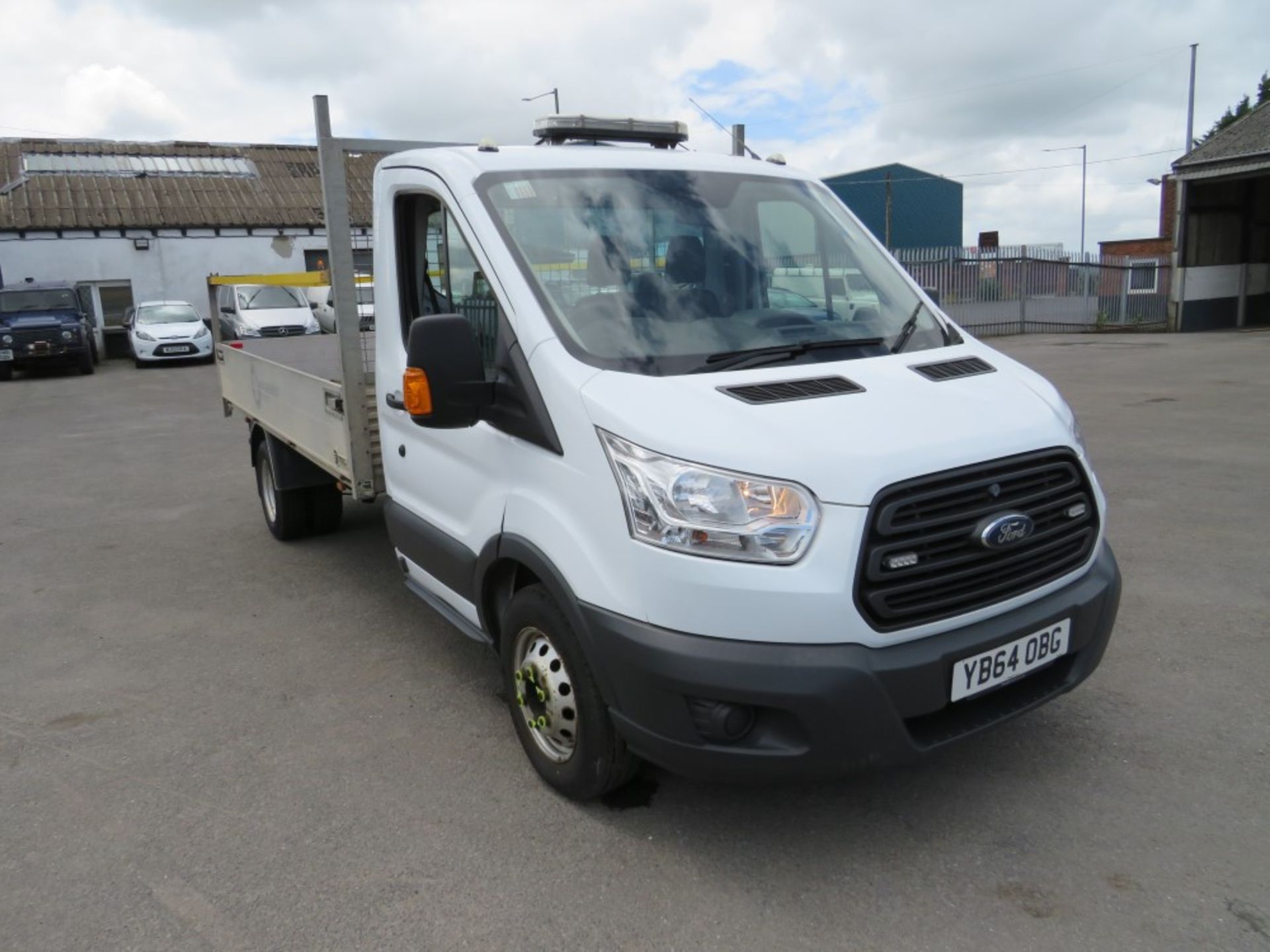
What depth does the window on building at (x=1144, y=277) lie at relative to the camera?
25.3 m

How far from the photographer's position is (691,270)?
3.58m

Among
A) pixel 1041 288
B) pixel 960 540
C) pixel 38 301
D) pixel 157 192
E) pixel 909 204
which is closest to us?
pixel 960 540

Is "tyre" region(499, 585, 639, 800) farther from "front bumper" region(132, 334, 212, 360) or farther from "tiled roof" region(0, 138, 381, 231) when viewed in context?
"tiled roof" region(0, 138, 381, 231)

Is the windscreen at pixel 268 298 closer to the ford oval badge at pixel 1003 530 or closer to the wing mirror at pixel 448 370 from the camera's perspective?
the wing mirror at pixel 448 370

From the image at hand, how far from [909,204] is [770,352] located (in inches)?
1616

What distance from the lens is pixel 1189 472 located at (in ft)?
25.7

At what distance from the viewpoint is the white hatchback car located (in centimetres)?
2267

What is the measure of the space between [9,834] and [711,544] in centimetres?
264

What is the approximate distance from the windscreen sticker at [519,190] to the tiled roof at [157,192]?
24294 millimetres

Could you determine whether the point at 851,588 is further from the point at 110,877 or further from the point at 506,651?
the point at 110,877

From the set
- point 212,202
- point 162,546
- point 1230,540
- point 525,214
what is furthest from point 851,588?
point 212,202

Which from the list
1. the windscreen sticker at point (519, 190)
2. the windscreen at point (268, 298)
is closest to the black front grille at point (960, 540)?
the windscreen sticker at point (519, 190)

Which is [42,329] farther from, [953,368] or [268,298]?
[953,368]

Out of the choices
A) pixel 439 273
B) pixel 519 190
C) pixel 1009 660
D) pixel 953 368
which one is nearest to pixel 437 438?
pixel 439 273
